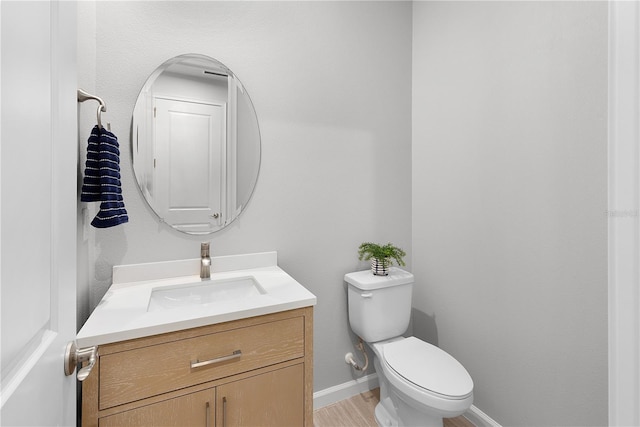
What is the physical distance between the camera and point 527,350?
4.66 ft

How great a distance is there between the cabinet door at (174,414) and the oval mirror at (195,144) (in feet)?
2.33

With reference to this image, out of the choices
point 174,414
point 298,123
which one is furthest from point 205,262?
point 298,123

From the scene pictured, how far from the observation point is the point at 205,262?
4.54ft

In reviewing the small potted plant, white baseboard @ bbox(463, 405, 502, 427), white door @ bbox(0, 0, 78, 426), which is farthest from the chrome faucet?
white baseboard @ bbox(463, 405, 502, 427)

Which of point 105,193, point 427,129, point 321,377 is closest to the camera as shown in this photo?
point 105,193

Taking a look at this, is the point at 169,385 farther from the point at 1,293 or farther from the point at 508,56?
the point at 508,56

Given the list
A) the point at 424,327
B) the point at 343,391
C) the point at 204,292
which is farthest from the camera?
the point at 424,327

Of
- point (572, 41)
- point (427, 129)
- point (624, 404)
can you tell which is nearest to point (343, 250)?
point (427, 129)

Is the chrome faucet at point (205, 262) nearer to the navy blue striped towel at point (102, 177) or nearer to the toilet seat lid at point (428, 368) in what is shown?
the navy blue striped towel at point (102, 177)

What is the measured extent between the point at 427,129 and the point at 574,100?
78 cm

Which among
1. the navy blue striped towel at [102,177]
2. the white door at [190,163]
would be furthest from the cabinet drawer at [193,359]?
the white door at [190,163]

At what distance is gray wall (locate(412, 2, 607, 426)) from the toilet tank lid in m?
0.31

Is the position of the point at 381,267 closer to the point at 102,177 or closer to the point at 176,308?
the point at 176,308

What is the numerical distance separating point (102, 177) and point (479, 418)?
2107 millimetres
